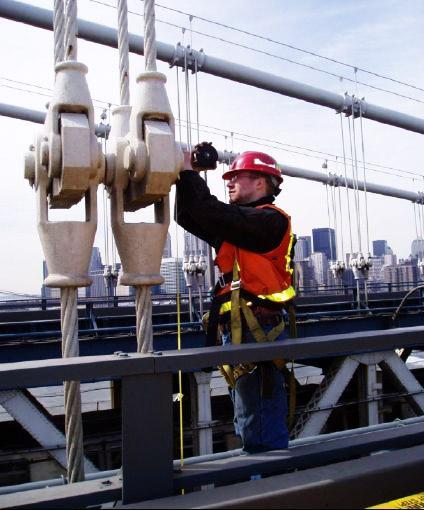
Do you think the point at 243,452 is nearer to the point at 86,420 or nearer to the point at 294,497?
the point at 294,497

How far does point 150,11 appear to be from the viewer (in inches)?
102

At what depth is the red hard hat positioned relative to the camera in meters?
3.18

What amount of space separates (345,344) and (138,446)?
3.32ft

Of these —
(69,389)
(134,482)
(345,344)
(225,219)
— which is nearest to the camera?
(134,482)

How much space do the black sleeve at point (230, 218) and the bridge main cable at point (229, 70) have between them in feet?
40.2

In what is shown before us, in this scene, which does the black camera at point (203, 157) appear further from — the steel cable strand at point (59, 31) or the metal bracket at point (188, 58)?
the metal bracket at point (188, 58)

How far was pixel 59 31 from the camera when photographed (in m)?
2.38

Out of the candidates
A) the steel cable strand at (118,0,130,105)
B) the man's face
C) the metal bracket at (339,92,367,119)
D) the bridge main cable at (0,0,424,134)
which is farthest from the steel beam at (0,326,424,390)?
the metal bracket at (339,92,367,119)

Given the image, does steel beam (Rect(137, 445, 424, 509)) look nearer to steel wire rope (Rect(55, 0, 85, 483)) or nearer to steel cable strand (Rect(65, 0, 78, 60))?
steel wire rope (Rect(55, 0, 85, 483))

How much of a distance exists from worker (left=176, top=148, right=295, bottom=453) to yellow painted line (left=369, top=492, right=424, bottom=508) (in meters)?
0.74

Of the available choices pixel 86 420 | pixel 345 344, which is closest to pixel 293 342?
pixel 345 344

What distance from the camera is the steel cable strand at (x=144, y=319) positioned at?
7.57 ft

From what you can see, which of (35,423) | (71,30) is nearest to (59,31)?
(71,30)

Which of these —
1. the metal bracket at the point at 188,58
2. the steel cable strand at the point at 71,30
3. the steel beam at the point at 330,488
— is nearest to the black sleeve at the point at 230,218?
the steel cable strand at the point at 71,30
